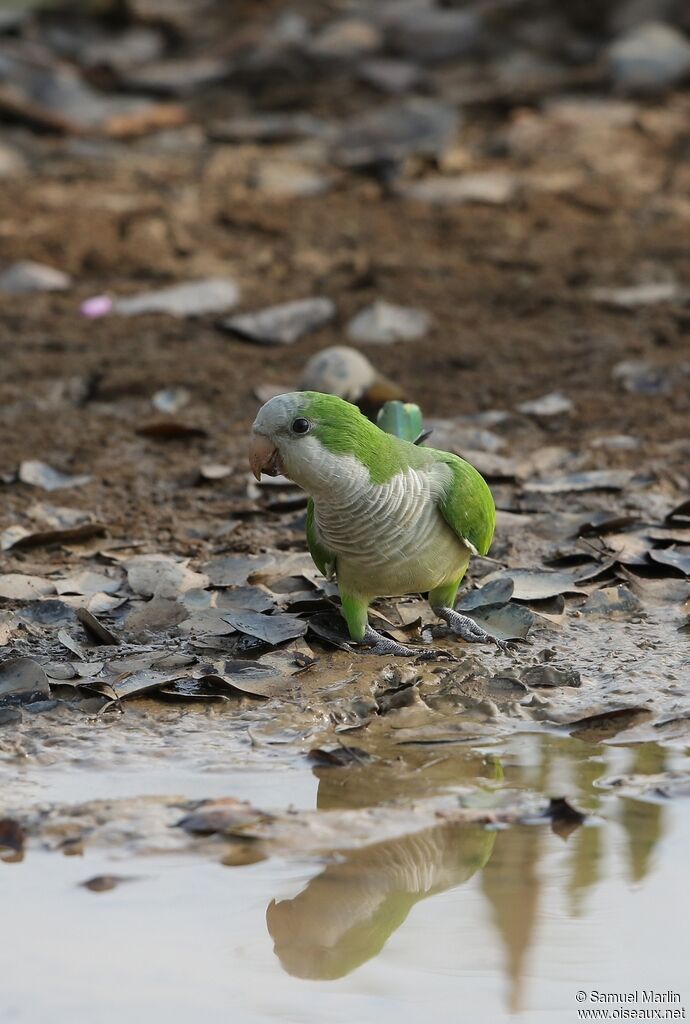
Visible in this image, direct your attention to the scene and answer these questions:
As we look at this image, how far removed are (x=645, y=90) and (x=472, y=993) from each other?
9078 mm

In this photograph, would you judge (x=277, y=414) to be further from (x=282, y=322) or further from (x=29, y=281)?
(x=29, y=281)

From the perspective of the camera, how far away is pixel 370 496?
4020mm

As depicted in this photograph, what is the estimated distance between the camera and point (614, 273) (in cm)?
821

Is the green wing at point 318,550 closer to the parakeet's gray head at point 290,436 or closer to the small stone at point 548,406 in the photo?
the parakeet's gray head at point 290,436

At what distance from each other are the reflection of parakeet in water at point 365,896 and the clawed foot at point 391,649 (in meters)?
1.03

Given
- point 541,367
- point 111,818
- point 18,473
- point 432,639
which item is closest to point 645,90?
point 541,367

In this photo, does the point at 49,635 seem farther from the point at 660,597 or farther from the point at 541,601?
the point at 660,597

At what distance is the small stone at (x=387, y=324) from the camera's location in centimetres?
753

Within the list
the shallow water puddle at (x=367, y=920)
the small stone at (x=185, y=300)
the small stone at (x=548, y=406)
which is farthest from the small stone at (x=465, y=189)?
the shallow water puddle at (x=367, y=920)

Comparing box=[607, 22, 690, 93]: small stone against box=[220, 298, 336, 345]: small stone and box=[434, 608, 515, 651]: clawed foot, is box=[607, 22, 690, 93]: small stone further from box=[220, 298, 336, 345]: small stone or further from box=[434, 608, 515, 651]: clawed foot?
box=[434, 608, 515, 651]: clawed foot

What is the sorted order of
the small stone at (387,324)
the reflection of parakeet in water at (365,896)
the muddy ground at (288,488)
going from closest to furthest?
the reflection of parakeet in water at (365,896), the muddy ground at (288,488), the small stone at (387,324)

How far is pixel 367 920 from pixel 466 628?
5.11ft

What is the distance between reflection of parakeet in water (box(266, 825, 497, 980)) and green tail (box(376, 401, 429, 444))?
1597 mm

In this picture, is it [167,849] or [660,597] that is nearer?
[167,849]
